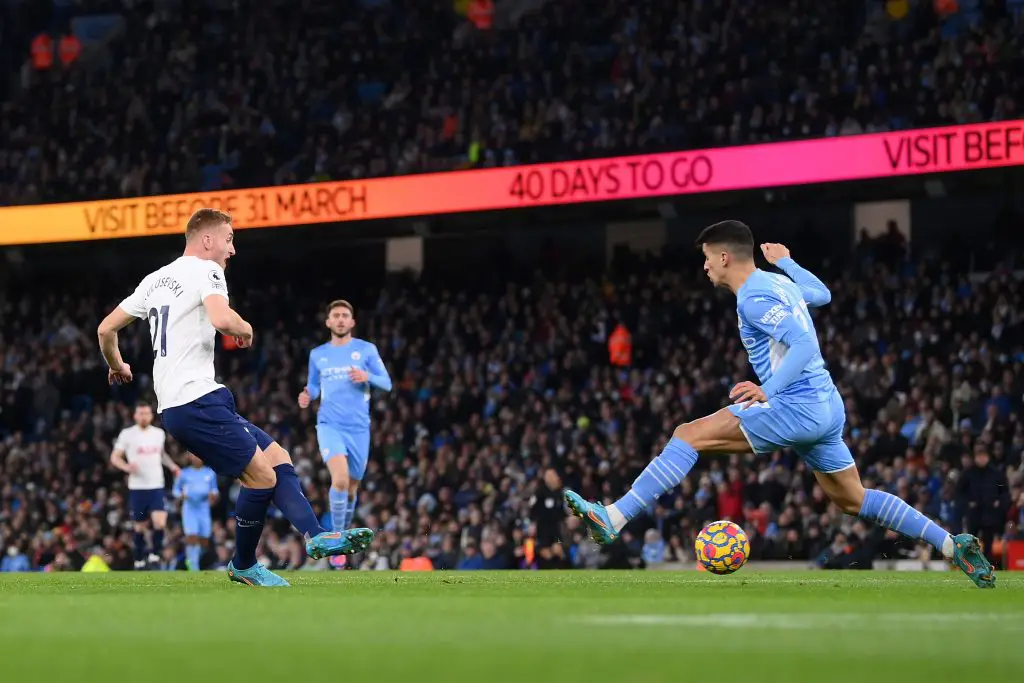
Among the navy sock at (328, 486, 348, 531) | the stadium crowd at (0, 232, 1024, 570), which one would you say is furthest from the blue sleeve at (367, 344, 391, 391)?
the stadium crowd at (0, 232, 1024, 570)

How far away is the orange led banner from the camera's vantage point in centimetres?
2077

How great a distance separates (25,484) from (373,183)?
25.7 ft

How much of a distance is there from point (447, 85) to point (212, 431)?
64.6 ft

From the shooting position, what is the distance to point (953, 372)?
800 inches

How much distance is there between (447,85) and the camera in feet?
90.0

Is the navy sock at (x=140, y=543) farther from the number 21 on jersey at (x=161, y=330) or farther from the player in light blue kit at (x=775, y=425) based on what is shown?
the player in light blue kit at (x=775, y=425)

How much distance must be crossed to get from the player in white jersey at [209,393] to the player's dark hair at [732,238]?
2428mm

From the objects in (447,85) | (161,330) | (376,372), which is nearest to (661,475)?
(161,330)

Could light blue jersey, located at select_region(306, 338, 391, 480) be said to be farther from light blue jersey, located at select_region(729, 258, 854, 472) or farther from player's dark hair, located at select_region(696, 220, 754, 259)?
light blue jersey, located at select_region(729, 258, 854, 472)

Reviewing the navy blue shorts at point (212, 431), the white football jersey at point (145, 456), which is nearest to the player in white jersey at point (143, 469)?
the white football jersey at point (145, 456)

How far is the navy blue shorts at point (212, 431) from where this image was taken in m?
8.36

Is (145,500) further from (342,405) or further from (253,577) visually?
(253,577)

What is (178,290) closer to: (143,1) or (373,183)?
(373,183)

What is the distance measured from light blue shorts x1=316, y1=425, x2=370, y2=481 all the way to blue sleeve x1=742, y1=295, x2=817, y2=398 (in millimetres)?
6861
